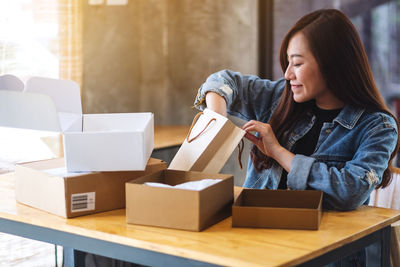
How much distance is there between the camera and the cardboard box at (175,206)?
1372 millimetres

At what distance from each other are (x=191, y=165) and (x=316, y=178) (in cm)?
37

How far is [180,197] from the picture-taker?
137cm

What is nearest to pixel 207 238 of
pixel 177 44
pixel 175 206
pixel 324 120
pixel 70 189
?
pixel 175 206

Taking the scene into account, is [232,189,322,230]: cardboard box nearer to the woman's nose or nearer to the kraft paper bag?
the kraft paper bag

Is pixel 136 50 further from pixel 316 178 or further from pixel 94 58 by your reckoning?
A: pixel 316 178

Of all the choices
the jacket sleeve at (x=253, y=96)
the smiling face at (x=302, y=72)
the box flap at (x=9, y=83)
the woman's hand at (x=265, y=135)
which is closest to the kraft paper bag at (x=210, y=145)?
the woman's hand at (x=265, y=135)

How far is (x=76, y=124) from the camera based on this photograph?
1.81 m

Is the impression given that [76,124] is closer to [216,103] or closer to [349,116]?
[216,103]

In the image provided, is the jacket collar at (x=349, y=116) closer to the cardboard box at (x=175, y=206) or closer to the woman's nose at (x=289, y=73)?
the woman's nose at (x=289, y=73)

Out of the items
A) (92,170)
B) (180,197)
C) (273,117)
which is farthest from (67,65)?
(180,197)

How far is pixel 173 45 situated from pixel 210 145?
252 cm

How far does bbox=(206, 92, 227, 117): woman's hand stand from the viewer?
191cm

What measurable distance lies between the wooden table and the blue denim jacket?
79 millimetres

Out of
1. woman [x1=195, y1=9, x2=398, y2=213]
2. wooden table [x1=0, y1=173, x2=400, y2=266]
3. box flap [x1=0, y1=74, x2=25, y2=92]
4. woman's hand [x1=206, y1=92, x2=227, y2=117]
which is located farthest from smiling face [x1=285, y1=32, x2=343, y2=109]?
box flap [x1=0, y1=74, x2=25, y2=92]
